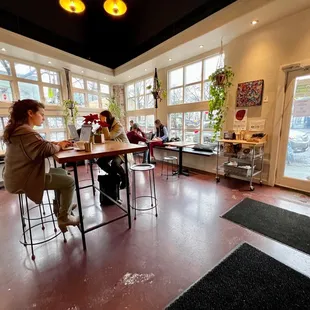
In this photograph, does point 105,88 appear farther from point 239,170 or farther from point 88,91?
point 239,170

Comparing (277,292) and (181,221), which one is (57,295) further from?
(277,292)

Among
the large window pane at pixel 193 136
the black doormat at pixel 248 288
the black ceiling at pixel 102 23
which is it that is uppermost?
the black ceiling at pixel 102 23

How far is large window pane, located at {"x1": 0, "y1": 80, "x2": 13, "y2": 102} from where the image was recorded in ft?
14.7

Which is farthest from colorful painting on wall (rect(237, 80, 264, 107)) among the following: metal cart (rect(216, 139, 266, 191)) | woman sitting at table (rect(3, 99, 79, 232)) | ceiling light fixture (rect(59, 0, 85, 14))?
woman sitting at table (rect(3, 99, 79, 232))

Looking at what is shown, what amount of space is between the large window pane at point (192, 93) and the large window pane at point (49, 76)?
169 inches

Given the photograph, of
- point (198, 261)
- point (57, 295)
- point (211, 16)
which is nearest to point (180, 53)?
point (211, 16)

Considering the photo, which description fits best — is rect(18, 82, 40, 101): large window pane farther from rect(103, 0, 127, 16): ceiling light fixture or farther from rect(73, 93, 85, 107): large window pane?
rect(103, 0, 127, 16): ceiling light fixture

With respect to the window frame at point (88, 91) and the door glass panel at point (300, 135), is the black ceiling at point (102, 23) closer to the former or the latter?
the window frame at point (88, 91)

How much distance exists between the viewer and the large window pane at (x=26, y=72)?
474 cm

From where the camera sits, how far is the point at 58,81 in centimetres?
561

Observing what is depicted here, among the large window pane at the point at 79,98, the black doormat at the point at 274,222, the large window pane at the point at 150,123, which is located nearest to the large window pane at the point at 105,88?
the large window pane at the point at 79,98

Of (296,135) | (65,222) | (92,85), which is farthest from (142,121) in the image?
(65,222)

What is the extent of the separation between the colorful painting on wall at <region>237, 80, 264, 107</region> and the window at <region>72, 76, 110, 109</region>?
5335mm

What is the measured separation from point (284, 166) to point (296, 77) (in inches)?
62.8
